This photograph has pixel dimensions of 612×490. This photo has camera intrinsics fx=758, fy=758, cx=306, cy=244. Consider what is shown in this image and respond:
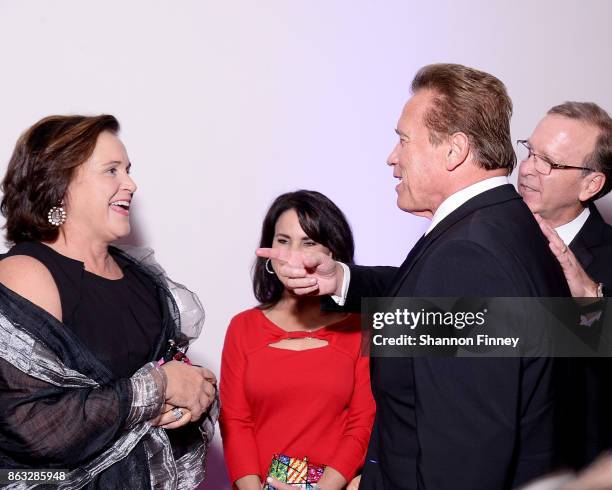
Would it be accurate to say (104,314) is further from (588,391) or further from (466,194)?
(588,391)

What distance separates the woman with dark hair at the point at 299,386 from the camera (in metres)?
2.51

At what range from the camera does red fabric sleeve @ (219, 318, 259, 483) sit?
2.50 m

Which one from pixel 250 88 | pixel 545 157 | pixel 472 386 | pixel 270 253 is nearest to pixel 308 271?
pixel 270 253

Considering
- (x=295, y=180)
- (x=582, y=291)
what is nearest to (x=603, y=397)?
(x=582, y=291)

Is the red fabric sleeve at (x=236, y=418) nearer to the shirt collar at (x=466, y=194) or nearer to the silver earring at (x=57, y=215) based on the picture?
the silver earring at (x=57, y=215)

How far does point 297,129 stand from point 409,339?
66.8 inches

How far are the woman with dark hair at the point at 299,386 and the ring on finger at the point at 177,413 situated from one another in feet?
1.63

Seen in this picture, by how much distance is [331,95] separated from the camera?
3.27 meters

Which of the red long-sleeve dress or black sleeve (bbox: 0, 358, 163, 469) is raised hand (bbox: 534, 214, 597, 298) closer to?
the red long-sleeve dress

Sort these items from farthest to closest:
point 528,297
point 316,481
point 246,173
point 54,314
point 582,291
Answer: point 246,173
point 316,481
point 582,291
point 54,314
point 528,297

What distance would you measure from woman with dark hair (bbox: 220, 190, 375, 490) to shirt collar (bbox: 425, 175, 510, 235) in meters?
0.92

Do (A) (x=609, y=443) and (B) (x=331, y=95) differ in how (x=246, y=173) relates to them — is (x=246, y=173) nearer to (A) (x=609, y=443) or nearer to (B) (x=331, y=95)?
(B) (x=331, y=95)

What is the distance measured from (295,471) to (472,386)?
44.1 inches

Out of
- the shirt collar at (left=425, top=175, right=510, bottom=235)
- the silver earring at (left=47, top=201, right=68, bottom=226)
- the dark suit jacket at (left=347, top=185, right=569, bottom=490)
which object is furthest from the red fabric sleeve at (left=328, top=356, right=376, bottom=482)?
the silver earring at (left=47, top=201, right=68, bottom=226)
